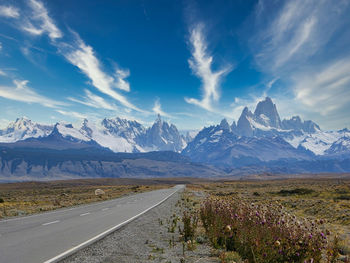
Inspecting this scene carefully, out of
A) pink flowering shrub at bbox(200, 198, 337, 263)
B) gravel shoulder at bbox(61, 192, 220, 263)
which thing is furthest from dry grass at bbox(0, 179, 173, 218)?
pink flowering shrub at bbox(200, 198, 337, 263)

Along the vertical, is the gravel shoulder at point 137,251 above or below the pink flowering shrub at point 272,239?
below

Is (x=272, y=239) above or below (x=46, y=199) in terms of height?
above

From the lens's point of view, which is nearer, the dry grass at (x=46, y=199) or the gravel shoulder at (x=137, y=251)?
the gravel shoulder at (x=137, y=251)

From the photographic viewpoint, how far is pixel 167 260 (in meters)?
7.85

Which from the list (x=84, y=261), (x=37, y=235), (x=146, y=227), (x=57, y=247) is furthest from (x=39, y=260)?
(x=146, y=227)

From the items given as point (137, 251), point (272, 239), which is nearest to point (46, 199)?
point (137, 251)

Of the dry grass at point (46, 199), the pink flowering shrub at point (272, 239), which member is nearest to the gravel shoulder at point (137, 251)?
the pink flowering shrub at point (272, 239)

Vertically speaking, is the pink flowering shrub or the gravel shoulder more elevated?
the pink flowering shrub

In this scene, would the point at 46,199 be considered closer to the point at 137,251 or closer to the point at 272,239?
the point at 137,251

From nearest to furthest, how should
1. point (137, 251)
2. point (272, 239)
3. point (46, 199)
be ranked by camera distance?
point (272, 239), point (137, 251), point (46, 199)

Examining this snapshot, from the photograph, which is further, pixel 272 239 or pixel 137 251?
pixel 137 251

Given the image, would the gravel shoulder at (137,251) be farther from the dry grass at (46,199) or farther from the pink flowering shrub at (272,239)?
the dry grass at (46,199)

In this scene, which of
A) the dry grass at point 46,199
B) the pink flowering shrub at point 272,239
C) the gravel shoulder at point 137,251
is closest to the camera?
the pink flowering shrub at point 272,239

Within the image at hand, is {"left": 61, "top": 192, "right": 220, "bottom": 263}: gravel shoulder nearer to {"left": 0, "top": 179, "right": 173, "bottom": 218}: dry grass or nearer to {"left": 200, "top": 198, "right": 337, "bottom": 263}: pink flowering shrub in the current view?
{"left": 200, "top": 198, "right": 337, "bottom": 263}: pink flowering shrub
